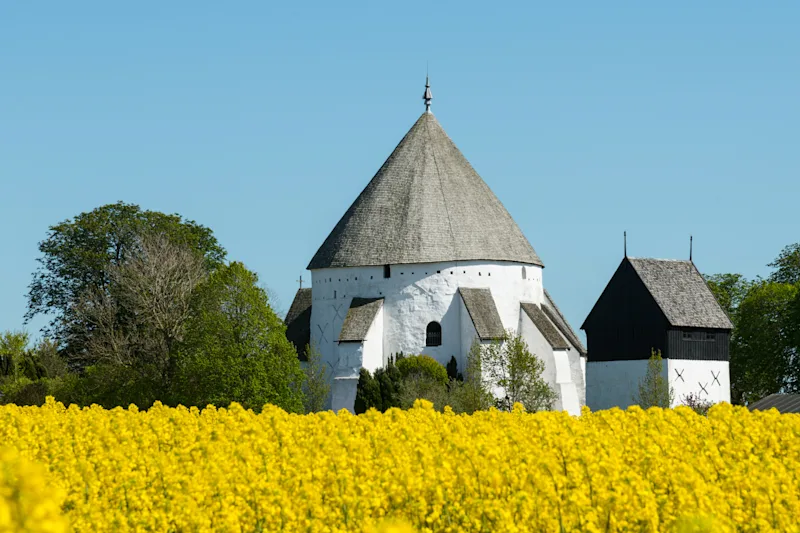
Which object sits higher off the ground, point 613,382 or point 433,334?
point 433,334

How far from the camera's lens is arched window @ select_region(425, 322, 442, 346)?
6556cm

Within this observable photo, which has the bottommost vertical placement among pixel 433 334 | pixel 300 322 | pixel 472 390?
pixel 472 390

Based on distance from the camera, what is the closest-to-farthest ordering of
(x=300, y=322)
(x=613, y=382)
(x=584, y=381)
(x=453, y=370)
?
(x=453, y=370)
(x=613, y=382)
(x=584, y=381)
(x=300, y=322)

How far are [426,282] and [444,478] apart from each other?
53285mm

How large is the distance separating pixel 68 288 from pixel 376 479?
226 ft

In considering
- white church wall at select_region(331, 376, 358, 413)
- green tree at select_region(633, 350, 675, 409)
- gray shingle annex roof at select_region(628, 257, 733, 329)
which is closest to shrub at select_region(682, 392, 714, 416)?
green tree at select_region(633, 350, 675, 409)

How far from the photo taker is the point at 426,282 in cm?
6612

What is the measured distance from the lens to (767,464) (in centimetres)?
1416

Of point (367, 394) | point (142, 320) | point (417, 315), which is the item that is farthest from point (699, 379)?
point (142, 320)

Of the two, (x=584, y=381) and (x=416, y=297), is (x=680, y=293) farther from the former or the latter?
(x=416, y=297)

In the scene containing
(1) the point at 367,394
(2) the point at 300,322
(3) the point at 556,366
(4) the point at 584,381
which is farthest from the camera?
(2) the point at 300,322

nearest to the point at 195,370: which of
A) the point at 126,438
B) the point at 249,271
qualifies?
the point at 249,271

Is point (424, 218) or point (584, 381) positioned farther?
point (424, 218)

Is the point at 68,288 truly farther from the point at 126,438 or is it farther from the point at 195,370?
the point at 126,438
